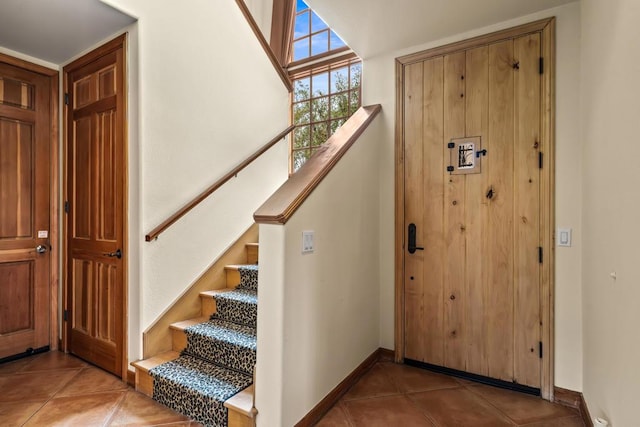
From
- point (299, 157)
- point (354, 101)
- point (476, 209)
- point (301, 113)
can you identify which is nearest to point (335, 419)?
point (476, 209)

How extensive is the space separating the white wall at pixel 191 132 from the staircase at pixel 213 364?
0.25 m

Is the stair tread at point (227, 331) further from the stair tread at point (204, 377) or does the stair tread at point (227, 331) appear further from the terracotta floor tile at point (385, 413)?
the terracotta floor tile at point (385, 413)

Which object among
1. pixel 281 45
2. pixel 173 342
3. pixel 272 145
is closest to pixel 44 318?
pixel 173 342

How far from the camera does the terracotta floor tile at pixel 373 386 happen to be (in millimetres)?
2174

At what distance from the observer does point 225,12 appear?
2.93 m

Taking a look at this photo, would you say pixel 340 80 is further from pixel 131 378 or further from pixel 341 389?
pixel 131 378

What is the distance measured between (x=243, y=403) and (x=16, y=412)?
142cm

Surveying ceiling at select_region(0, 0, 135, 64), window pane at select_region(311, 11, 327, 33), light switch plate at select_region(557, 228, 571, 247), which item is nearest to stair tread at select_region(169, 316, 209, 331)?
ceiling at select_region(0, 0, 135, 64)

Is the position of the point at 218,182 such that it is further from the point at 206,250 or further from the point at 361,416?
the point at 361,416

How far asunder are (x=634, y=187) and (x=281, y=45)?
415 centimetres

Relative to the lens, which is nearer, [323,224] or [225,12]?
Answer: [323,224]

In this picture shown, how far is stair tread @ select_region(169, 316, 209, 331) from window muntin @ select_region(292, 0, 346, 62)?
3246mm

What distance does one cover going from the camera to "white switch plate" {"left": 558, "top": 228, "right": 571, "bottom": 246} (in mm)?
2074

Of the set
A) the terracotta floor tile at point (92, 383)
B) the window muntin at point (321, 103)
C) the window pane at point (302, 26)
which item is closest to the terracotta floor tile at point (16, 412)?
the terracotta floor tile at point (92, 383)
